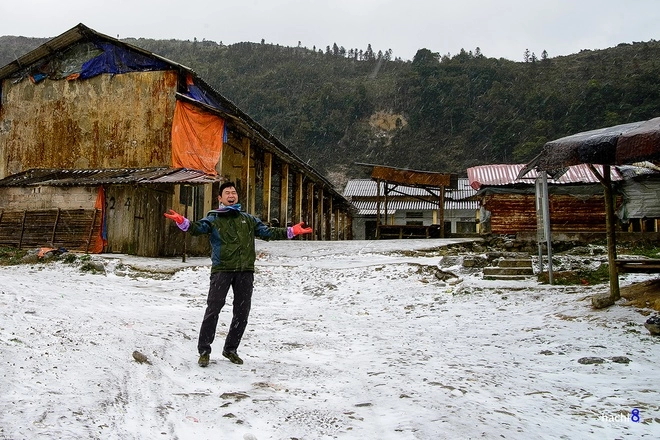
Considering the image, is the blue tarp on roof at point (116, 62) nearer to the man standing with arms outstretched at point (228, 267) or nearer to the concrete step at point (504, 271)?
the concrete step at point (504, 271)

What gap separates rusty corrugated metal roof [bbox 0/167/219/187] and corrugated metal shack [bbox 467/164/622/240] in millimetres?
9394

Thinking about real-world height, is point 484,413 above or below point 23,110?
below

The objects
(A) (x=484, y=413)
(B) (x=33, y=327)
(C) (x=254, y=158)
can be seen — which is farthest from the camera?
(C) (x=254, y=158)

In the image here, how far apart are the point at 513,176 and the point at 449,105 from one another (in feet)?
136

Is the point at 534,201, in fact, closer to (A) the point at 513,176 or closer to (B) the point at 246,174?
(A) the point at 513,176

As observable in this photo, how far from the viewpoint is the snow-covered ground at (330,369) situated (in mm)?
3113

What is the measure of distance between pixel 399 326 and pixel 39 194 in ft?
41.3

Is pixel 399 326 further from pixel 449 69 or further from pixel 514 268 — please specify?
pixel 449 69

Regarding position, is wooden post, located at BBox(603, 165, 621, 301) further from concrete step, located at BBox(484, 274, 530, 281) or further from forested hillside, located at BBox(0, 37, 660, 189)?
forested hillside, located at BBox(0, 37, 660, 189)

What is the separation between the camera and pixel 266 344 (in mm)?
5645

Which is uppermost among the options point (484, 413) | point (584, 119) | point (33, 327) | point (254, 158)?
point (584, 119)

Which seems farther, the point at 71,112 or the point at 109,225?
the point at 71,112

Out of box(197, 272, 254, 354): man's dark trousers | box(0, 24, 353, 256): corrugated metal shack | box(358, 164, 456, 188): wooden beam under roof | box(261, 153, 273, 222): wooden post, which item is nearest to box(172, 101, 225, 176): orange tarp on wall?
box(0, 24, 353, 256): corrugated metal shack

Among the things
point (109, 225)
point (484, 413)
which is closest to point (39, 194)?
point (109, 225)
